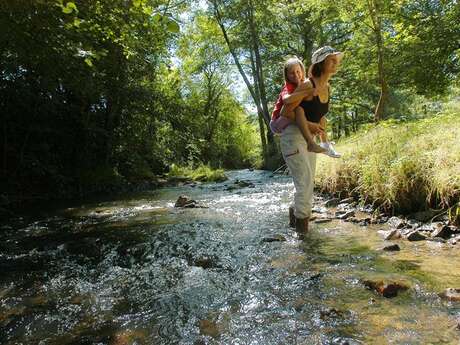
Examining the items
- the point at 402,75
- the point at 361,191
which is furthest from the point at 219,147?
the point at 361,191

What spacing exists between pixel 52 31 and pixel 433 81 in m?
14.4

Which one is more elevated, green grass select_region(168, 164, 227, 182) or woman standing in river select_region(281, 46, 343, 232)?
woman standing in river select_region(281, 46, 343, 232)

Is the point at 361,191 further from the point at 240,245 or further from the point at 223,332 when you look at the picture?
the point at 223,332

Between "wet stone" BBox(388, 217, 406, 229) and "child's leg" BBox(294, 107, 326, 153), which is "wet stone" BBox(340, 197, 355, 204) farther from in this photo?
"child's leg" BBox(294, 107, 326, 153)

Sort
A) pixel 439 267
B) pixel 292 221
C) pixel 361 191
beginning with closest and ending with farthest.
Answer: pixel 439 267
pixel 292 221
pixel 361 191

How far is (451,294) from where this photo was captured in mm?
3219

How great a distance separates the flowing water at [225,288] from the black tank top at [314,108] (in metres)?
1.83

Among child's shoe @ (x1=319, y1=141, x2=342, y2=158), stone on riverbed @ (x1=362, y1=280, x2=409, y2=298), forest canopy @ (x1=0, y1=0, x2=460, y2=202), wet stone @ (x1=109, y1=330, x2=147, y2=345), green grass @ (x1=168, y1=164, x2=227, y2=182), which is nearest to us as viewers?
wet stone @ (x1=109, y1=330, x2=147, y2=345)

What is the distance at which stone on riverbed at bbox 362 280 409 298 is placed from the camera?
3.43 meters

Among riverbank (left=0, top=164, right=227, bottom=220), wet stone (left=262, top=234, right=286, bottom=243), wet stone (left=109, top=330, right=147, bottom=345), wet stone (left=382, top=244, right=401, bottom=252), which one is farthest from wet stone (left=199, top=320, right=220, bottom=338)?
riverbank (left=0, top=164, right=227, bottom=220)

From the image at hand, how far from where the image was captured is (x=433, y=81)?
15.5m

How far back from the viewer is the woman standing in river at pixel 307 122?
5215 mm

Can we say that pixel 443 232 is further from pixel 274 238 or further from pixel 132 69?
pixel 132 69

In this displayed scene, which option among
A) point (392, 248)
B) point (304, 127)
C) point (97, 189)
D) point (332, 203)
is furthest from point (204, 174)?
point (392, 248)
